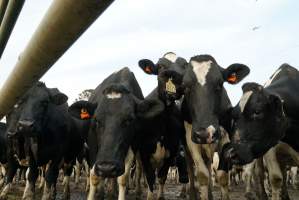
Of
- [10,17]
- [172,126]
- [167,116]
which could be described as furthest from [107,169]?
[10,17]

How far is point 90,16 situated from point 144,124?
21.2 feet

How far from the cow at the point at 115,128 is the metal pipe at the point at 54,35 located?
14.4 feet

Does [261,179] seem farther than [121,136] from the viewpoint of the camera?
Yes

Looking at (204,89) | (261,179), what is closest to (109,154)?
(204,89)

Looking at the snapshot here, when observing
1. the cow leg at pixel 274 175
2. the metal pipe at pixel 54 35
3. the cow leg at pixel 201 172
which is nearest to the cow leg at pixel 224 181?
the cow leg at pixel 201 172

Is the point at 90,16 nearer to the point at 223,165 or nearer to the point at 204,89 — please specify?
the point at 204,89

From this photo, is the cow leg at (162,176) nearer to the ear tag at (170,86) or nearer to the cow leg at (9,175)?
the ear tag at (170,86)

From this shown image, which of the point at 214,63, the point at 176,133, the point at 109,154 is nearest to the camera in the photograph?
the point at 109,154

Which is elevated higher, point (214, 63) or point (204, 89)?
point (214, 63)

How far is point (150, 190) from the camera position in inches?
275

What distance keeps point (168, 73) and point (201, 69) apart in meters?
0.62

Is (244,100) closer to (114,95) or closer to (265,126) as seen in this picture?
(265,126)

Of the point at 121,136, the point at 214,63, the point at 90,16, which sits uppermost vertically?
the point at 214,63

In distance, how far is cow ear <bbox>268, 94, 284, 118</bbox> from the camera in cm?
534
